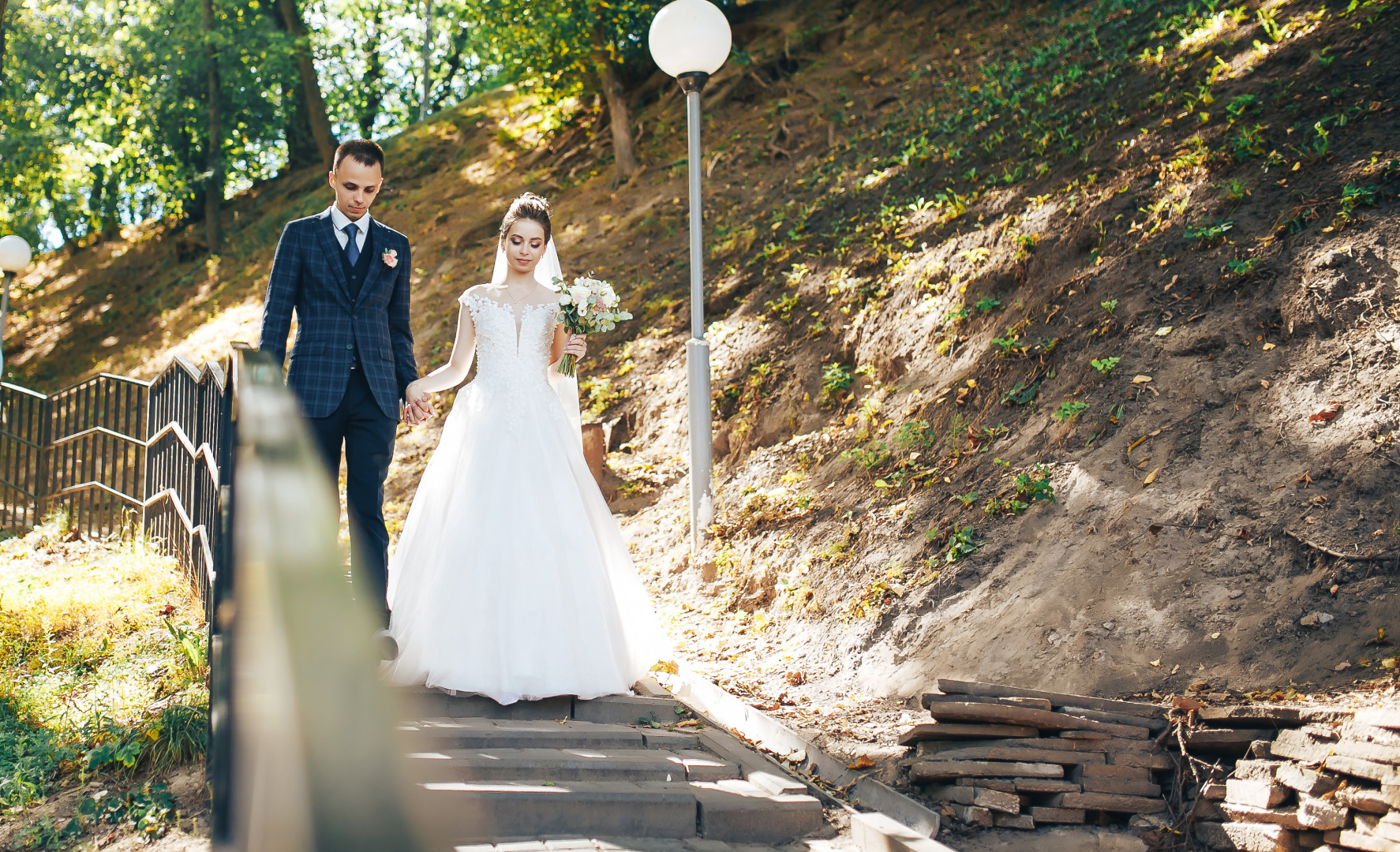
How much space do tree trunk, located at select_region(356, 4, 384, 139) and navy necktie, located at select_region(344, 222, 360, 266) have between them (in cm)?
2547

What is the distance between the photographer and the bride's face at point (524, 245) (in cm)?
517

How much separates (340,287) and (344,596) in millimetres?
2675

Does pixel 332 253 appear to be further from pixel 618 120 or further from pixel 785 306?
pixel 618 120

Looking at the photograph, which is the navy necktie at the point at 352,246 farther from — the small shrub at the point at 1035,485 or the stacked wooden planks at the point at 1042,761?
the small shrub at the point at 1035,485

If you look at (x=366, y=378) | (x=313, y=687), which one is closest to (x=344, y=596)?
(x=313, y=687)

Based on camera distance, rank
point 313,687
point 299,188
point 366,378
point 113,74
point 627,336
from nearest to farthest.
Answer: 1. point 313,687
2. point 366,378
3. point 627,336
4. point 113,74
5. point 299,188

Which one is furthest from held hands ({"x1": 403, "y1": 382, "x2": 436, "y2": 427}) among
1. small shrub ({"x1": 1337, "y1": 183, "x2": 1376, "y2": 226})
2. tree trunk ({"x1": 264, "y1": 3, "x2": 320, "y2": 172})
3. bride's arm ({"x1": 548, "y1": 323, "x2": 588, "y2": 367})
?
tree trunk ({"x1": 264, "y1": 3, "x2": 320, "y2": 172})

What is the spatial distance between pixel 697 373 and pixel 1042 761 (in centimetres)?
417

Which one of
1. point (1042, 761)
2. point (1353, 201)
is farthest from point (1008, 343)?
point (1042, 761)

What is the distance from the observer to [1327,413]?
5082 mm

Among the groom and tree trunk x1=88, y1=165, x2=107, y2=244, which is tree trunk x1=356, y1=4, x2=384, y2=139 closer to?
tree trunk x1=88, y1=165, x2=107, y2=244

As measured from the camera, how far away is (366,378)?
432 centimetres

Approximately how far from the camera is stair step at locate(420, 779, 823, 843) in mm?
3209

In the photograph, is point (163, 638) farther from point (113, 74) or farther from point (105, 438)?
point (113, 74)
